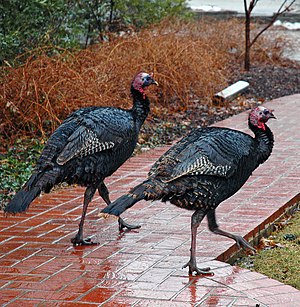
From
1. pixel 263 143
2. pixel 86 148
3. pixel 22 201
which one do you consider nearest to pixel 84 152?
pixel 86 148

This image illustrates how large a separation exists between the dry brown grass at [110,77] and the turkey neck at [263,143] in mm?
3774

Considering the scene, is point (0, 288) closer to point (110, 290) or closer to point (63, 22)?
point (110, 290)

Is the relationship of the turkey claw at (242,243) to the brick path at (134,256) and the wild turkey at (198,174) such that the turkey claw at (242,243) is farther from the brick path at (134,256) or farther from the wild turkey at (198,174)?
the wild turkey at (198,174)

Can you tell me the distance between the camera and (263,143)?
5230mm

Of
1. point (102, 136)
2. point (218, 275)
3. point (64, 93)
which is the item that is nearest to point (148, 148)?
point (64, 93)

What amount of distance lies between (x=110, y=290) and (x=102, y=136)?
125 cm

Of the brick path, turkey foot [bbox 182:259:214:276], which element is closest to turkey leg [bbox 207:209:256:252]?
the brick path

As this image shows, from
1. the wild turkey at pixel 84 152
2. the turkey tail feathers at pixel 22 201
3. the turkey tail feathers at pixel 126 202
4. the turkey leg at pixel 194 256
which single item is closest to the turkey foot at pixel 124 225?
the wild turkey at pixel 84 152

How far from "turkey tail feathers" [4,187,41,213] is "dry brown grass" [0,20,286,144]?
3.34m

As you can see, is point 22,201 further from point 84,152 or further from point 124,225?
point 124,225

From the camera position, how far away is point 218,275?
4.91 meters

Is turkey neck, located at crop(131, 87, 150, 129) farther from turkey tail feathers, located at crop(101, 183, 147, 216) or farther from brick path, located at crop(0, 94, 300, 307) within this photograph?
turkey tail feathers, located at crop(101, 183, 147, 216)

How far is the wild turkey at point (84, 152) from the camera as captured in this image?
5.31 metres

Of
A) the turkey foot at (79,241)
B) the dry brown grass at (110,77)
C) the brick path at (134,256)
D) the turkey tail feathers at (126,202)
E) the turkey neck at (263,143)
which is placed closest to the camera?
the brick path at (134,256)
